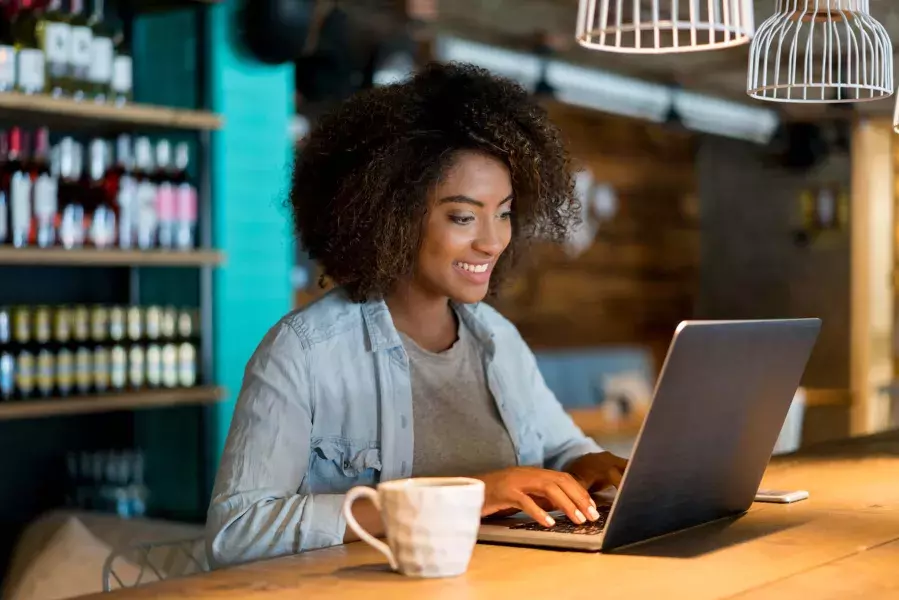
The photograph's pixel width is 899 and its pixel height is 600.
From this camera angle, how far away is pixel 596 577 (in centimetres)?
121

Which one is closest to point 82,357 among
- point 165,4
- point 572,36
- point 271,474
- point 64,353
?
point 64,353

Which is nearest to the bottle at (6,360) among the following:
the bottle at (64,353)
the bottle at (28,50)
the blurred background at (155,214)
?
the blurred background at (155,214)

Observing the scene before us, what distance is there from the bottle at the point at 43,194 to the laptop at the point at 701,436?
234 centimetres

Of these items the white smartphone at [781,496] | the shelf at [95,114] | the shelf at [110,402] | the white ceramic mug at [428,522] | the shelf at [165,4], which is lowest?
the shelf at [110,402]

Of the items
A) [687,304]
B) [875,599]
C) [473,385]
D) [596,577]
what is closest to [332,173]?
[473,385]

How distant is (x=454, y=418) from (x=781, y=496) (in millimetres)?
542

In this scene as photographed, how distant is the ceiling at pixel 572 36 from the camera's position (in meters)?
5.26

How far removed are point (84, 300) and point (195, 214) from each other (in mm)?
460

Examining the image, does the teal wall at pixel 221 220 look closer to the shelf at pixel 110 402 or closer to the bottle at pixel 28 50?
the shelf at pixel 110 402

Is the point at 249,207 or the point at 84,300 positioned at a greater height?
the point at 249,207

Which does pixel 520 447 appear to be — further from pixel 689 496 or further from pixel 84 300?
pixel 84 300

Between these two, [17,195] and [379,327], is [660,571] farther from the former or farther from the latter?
[17,195]

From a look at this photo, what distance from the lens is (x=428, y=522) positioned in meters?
1.17

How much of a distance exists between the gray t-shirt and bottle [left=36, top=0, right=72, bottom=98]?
75.4 inches
